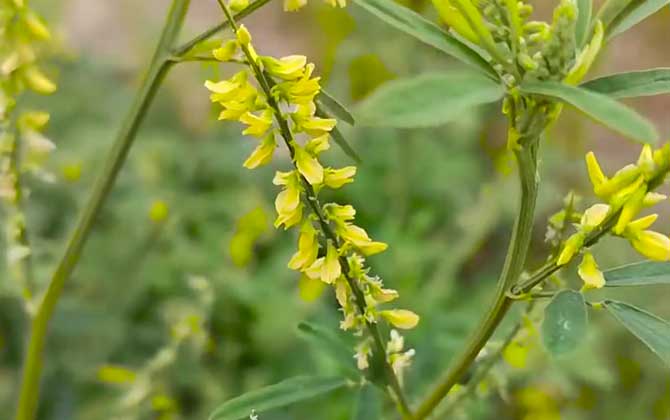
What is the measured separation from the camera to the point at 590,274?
1.47 feet

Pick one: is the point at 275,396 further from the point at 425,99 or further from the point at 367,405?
the point at 425,99

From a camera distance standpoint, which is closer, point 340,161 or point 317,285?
point 317,285

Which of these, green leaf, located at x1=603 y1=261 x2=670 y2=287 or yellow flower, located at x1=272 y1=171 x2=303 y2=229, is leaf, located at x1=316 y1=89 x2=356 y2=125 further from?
green leaf, located at x1=603 y1=261 x2=670 y2=287

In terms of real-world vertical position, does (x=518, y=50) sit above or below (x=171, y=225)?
above

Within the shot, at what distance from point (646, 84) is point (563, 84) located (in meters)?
0.07

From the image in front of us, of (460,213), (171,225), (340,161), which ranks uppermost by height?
(171,225)

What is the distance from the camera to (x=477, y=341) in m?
0.50

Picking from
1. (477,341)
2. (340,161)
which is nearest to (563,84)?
(477,341)

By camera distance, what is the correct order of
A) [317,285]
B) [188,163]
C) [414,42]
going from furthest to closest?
[188,163] → [414,42] → [317,285]

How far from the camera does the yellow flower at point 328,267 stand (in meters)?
0.47

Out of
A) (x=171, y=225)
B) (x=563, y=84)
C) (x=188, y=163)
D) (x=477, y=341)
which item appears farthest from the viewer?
(x=188, y=163)

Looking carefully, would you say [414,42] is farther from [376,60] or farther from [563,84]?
[563,84]

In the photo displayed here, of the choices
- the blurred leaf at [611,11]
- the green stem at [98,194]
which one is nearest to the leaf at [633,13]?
the blurred leaf at [611,11]

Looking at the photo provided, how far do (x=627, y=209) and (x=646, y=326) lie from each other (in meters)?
0.07
